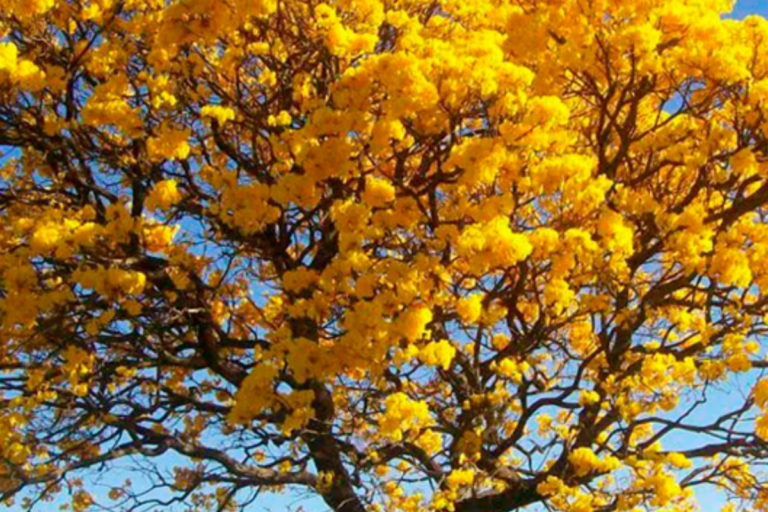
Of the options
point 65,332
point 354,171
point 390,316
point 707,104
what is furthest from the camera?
point 65,332

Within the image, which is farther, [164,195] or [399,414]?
[164,195]

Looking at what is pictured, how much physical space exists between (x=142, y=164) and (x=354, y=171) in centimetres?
248

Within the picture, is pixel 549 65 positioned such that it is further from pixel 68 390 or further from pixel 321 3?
pixel 68 390

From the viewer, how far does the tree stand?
22.8ft

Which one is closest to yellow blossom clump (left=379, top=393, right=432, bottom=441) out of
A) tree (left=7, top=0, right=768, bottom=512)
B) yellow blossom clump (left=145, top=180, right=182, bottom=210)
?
tree (left=7, top=0, right=768, bottom=512)

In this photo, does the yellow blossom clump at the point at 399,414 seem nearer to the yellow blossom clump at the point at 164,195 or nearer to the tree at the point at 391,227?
the tree at the point at 391,227

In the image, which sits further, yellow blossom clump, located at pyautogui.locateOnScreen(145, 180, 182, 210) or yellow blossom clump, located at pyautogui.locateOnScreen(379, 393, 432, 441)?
yellow blossom clump, located at pyautogui.locateOnScreen(145, 180, 182, 210)

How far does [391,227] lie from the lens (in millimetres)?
7434

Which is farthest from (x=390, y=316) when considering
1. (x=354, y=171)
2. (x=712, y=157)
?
(x=712, y=157)

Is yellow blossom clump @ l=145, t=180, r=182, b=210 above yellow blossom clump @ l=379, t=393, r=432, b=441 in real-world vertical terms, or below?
above

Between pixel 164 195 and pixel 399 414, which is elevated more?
pixel 164 195

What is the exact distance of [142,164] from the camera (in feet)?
28.6

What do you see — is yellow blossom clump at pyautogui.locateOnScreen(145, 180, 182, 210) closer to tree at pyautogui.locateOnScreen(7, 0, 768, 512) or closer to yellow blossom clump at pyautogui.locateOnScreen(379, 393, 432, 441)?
tree at pyautogui.locateOnScreen(7, 0, 768, 512)

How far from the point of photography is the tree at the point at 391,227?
6957 millimetres
